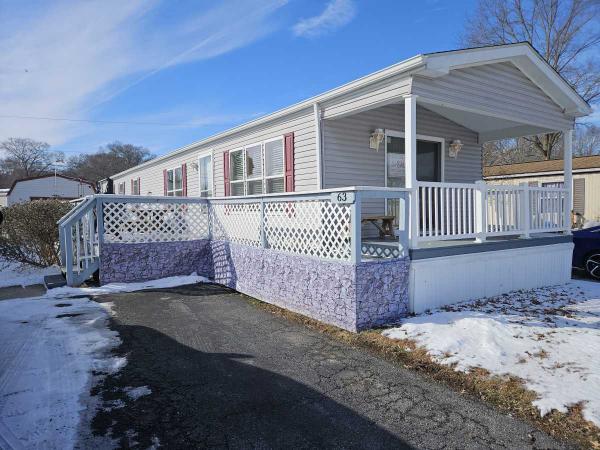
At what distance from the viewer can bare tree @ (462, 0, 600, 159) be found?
Answer: 66.7ft

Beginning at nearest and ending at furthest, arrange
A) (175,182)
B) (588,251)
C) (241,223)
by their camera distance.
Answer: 1. (241,223)
2. (588,251)
3. (175,182)

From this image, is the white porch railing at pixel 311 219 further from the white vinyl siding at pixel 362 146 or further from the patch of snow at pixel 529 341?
the patch of snow at pixel 529 341

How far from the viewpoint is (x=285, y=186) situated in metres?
7.91

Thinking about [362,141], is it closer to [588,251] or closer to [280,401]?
[588,251]

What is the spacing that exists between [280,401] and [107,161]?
46.2 metres

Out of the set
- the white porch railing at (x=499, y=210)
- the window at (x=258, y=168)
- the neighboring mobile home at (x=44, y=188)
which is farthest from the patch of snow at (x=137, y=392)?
the neighboring mobile home at (x=44, y=188)

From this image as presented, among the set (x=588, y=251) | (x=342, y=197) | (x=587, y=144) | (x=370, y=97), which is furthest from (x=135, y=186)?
(x=587, y=144)

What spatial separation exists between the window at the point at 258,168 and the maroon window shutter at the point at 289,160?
0.87ft

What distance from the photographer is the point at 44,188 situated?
30.9m

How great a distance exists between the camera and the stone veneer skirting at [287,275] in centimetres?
452

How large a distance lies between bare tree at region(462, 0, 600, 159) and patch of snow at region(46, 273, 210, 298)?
67.5 ft

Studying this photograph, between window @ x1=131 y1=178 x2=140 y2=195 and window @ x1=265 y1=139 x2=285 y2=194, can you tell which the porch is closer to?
window @ x1=265 y1=139 x2=285 y2=194

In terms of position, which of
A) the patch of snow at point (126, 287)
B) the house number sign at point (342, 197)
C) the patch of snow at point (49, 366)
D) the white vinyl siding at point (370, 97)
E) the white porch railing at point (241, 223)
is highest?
the white vinyl siding at point (370, 97)

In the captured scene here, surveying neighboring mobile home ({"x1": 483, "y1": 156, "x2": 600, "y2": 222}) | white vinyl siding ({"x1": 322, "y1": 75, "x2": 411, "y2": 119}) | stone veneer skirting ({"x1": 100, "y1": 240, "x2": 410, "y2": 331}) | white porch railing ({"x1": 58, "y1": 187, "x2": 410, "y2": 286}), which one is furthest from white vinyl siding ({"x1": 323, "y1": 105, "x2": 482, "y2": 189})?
neighboring mobile home ({"x1": 483, "y1": 156, "x2": 600, "y2": 222})
